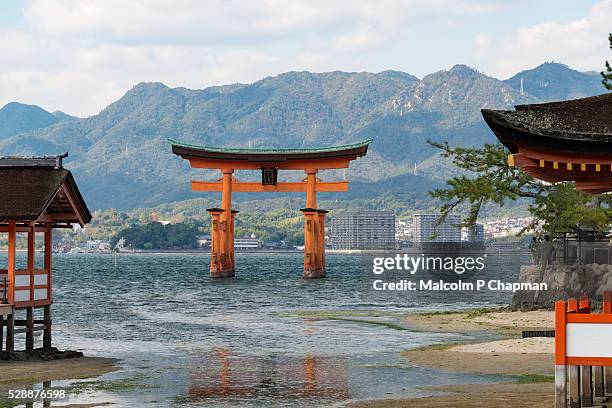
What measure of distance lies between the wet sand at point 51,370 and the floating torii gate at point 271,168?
5279cm

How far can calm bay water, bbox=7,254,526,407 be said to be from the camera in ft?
63.4

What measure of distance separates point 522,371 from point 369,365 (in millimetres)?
4206

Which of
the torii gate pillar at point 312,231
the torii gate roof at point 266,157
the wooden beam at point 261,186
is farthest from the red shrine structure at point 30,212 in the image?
the torii gate pillar at point 312,231

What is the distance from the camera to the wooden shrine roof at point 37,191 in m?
22.7

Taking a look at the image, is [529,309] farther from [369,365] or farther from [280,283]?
[280,283]

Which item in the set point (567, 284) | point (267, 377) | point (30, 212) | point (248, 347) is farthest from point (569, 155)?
point (567, 284)

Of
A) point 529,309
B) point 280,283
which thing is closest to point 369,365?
point 529,309

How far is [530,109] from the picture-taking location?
13.6 meters

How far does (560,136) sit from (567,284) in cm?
2680

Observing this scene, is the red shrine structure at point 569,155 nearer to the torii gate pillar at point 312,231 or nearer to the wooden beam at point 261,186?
the wooden beam at point 261,186

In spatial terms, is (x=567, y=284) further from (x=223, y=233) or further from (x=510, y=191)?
(x=223, y=233)

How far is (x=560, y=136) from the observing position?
12719 millimetres

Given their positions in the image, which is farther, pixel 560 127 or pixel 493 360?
pixel 493 360

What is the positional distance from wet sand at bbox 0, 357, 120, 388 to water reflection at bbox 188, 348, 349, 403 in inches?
85.5
